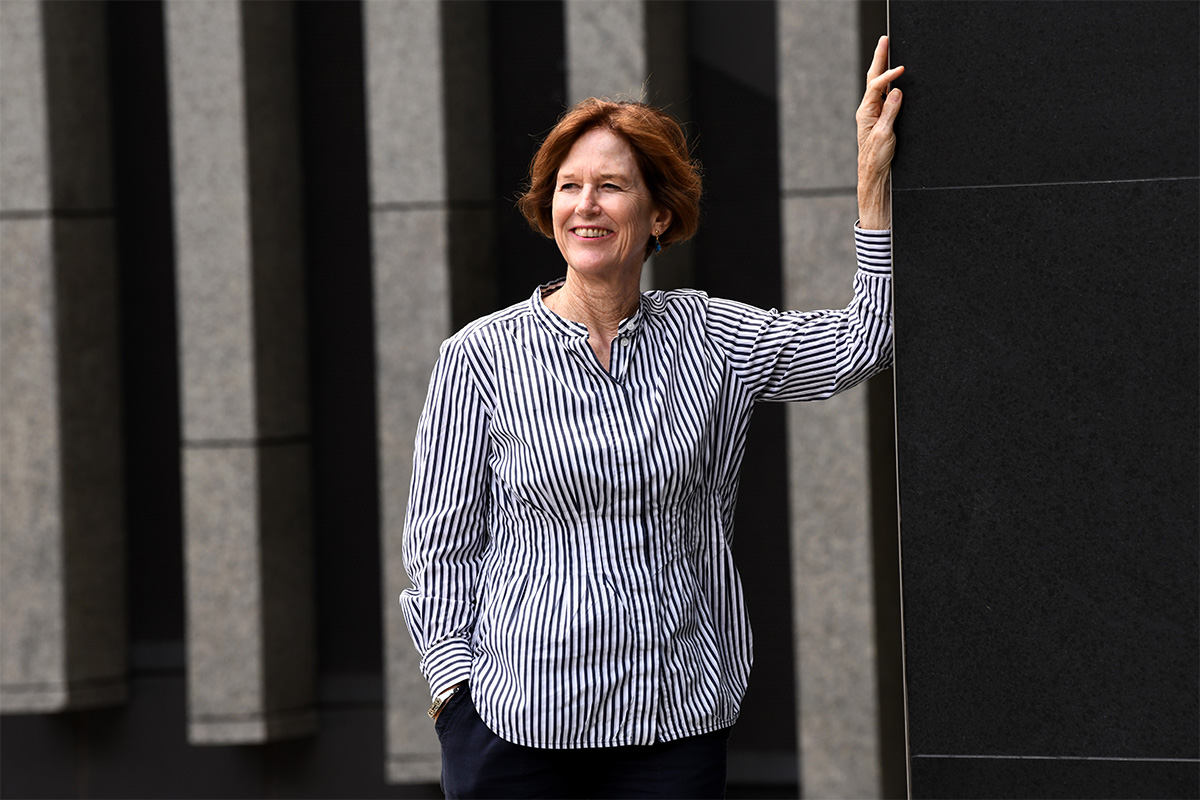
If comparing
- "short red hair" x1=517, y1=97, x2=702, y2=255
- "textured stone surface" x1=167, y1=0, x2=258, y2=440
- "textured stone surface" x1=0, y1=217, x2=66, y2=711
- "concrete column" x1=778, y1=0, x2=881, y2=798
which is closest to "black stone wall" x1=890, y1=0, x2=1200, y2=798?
"short red hair" x1=517, y1=97, x2=702, y2=255

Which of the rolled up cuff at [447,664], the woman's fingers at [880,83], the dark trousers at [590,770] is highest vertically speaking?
the woman's fingers at [880,83]

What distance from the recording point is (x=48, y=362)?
20.6ft

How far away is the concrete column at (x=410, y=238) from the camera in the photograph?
5.98 m

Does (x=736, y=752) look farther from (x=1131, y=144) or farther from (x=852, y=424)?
(x=1131, y=144)

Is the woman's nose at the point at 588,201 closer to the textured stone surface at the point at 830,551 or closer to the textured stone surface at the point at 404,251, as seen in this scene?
the textured stone surface at the point at 830,551

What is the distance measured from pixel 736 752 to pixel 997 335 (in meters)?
3.98

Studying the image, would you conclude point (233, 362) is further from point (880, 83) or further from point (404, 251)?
point (880, 83)

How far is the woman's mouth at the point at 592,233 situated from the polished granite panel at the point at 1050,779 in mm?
1213

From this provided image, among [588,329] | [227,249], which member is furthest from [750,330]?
[227,249]

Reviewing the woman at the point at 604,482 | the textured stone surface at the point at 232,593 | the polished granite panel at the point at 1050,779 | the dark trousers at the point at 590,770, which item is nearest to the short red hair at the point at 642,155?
the woman at the point at 604,482

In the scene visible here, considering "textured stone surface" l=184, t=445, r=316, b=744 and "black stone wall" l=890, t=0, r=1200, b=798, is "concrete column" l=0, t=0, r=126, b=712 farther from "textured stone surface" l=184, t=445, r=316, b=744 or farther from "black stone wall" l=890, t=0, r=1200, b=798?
"black stone wall" l=890, t=0, r=1200, b=798

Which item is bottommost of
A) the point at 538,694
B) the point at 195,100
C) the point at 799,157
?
the point at 538,694

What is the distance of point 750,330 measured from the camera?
2838 mm

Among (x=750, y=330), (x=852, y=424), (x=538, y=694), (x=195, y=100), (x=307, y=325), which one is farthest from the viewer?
(x=307, y=325)
